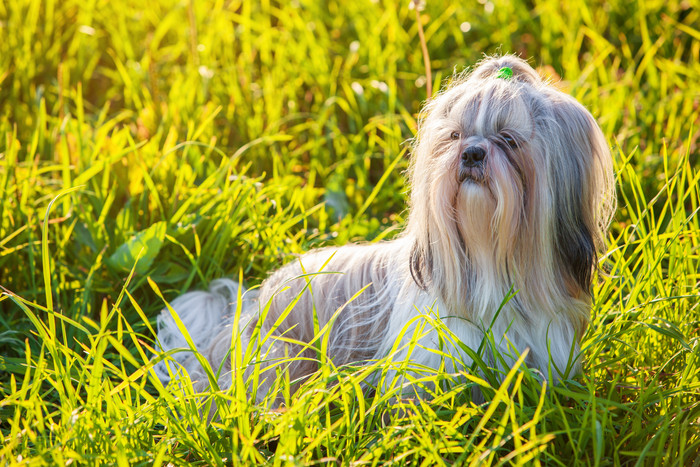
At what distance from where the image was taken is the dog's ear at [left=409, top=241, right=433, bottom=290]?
2.24 metres

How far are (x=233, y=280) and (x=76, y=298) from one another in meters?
0.68

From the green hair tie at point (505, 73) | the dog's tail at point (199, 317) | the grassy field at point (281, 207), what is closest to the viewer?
the grassy field at point (281, 207)

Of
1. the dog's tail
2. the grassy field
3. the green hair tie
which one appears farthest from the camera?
the dog's tail

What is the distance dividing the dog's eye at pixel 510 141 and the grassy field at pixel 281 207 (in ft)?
2.36

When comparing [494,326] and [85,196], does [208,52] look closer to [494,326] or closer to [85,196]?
[85,196]

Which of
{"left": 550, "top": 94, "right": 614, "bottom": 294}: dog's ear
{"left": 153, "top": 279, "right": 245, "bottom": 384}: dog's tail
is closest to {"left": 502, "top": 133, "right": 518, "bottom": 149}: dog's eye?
{"left": 550, "top": 94, "right": 614, "bottom": 294}: dog's ear

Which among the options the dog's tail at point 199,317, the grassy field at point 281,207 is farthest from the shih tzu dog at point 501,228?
the dog's tail at point 199,317

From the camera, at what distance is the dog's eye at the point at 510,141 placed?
2059 mm

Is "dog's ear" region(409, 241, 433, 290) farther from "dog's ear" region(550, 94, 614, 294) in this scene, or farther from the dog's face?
"dog's ear" region(550, 94, 614, 294)

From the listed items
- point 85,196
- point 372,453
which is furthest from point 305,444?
point 85,196

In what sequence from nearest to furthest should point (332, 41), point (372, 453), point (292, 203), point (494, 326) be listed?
point (372, 453) → point (494, 326) → point (292, 203) → point (332, 41)

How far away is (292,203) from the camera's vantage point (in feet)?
11.4

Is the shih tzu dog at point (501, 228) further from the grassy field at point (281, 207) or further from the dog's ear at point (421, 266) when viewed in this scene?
the grassy field at point (281, 207)

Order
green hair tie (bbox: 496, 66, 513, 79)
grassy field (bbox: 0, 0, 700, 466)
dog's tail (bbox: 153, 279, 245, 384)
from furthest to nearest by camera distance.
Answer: dog's tail (bbox: 153, 279, 245, 384) < green hair tie (bbox: 496, 66, 513, 79) < grassy field (bbox: 0, 0, 700, 466)
